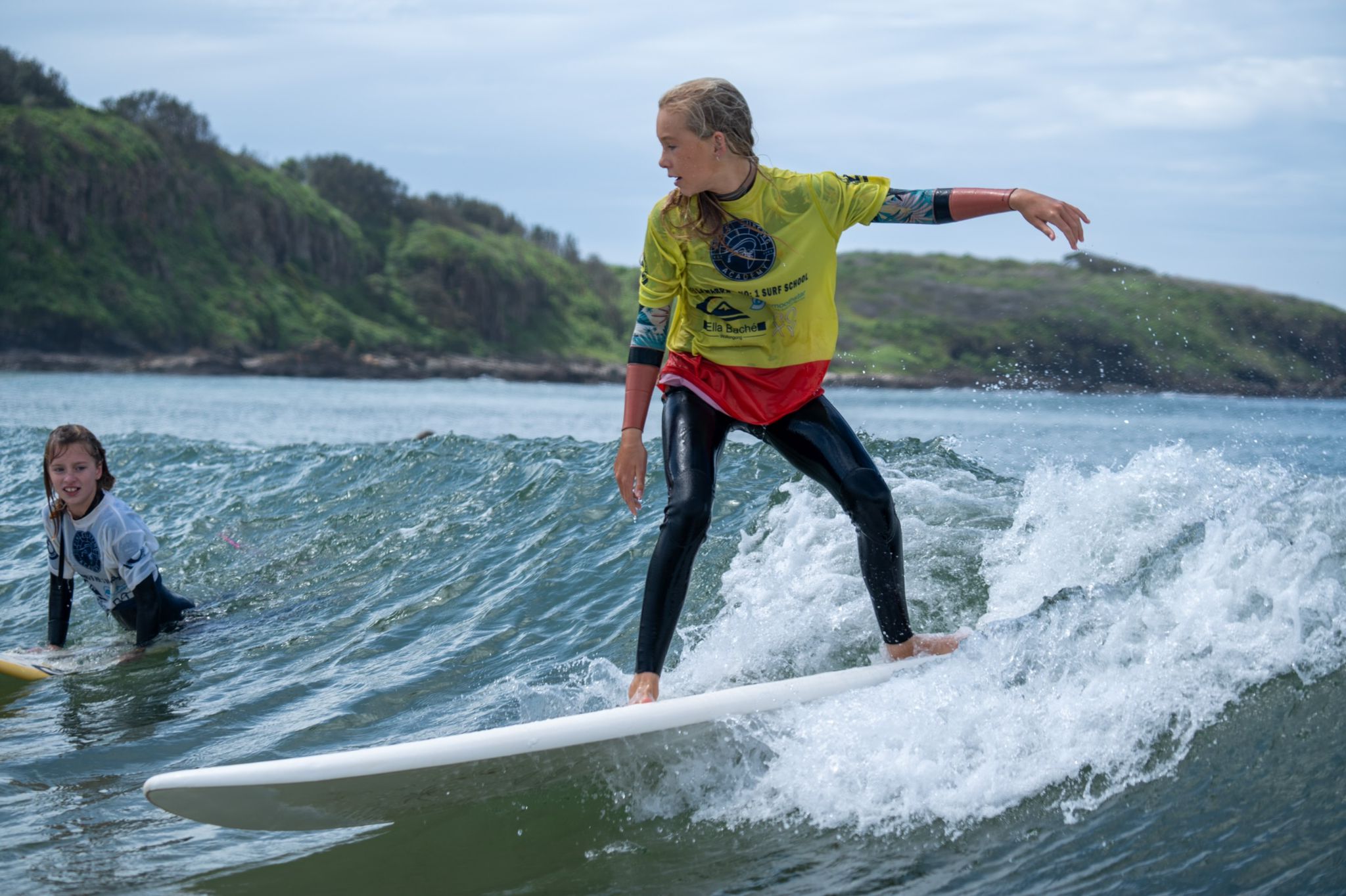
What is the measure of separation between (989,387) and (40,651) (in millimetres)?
4878

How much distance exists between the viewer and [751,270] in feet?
11.6

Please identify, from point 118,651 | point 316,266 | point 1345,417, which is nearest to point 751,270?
point 118,651

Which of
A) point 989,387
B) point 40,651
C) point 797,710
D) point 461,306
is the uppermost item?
point 461,306

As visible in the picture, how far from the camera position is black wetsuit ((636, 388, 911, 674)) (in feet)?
11.4

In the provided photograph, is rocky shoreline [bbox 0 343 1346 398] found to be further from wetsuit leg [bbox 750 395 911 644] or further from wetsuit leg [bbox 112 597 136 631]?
wetsuit leg [bbox 750 395 911 644]

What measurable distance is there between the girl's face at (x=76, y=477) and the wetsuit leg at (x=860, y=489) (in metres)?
3.42

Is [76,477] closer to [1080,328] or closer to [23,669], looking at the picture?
[23,669]

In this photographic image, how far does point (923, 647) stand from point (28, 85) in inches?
3013

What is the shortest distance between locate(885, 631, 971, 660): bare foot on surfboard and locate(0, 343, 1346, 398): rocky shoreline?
37303mm

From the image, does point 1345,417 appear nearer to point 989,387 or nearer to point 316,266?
point 989,387

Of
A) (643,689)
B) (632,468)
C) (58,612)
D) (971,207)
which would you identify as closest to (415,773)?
(643,689)

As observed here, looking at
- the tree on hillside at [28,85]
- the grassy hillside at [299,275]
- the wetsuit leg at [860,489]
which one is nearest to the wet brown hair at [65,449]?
the wetsuit leg at [860,489]

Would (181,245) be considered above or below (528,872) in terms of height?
→ above

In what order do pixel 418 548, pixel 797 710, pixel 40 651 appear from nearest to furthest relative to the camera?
pixel 797 710, pixel 40 651, pixel 418 548
